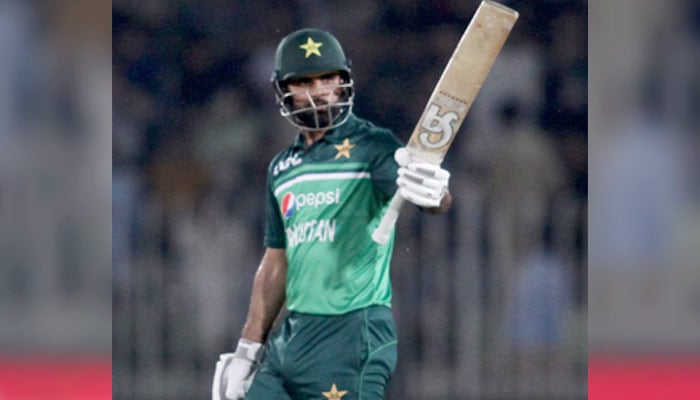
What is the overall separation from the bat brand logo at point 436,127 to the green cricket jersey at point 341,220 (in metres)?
0.14

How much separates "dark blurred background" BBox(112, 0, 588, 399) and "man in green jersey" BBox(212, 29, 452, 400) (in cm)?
187

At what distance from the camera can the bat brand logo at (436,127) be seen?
12.5 ft

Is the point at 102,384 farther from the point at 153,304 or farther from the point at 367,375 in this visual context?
the point at 367,375

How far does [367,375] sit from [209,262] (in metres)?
2.27

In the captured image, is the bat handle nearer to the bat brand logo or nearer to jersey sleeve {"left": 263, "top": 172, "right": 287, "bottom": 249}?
the bat brand logo

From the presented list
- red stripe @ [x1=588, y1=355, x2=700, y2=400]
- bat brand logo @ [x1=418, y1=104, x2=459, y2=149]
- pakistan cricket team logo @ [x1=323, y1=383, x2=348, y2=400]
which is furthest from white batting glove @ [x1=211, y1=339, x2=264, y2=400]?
red stripe @ [x1=588, y1=355, x2=700, y2=400]

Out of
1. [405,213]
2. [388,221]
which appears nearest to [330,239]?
[388,221]

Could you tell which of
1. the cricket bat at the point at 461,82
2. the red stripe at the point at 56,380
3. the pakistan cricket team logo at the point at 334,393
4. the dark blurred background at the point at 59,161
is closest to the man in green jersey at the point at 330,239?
the pakistan cricket team logo at the point at 334,393

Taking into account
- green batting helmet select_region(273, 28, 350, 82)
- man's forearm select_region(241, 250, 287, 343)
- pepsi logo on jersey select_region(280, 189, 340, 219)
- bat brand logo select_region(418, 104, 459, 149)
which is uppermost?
green batting helmet select_region(273, 28, 350, 82)

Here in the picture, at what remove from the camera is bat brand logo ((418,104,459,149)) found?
380 centimetres

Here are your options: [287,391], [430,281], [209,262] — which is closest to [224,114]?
[209,262]

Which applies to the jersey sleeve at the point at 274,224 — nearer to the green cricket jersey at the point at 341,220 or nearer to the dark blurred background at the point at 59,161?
the green cricket jersey at the point at 341,220

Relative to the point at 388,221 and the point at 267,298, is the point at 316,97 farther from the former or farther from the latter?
the point at 267,298

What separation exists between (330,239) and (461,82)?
0.66 meters
